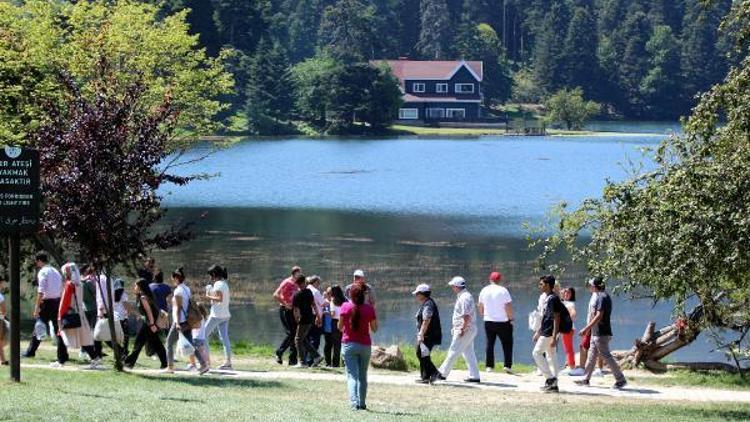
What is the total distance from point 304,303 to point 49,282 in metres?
3.92

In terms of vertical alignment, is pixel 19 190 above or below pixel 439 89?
below

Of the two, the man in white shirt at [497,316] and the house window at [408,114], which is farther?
the house window at [408,114]

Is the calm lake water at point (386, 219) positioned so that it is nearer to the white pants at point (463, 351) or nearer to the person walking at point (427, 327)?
the white pants at point (463, 351)

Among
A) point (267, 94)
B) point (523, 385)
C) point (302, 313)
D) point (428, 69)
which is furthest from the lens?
point (428, 69)

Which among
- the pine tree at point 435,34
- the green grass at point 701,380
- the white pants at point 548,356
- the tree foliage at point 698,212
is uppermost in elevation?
the pine tree at point 435,34

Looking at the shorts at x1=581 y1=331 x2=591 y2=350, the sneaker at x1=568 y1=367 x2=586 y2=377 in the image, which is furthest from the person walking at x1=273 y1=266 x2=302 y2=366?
the shorts at x1=581 y1=331 x2=591 y2=350

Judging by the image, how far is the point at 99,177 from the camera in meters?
16.8

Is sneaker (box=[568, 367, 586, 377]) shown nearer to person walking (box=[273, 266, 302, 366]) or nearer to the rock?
the rock

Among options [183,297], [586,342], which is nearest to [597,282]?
[586,342]

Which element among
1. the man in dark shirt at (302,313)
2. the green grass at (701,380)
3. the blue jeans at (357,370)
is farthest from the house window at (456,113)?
the blue jeans at (357,370)

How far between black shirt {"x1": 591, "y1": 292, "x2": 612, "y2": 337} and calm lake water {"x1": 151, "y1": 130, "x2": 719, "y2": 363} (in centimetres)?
552

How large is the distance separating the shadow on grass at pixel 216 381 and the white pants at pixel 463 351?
8.66 feet

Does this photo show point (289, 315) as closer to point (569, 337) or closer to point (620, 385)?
point (569, 337)

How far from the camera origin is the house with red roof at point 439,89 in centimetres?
15850
